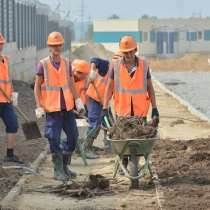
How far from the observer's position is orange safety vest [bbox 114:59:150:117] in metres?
9.88

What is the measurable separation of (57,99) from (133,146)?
1464 mm

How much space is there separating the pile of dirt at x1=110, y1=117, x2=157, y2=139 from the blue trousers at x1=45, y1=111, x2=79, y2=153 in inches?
31.4

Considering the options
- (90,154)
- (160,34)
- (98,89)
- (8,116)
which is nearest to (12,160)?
(8,116)

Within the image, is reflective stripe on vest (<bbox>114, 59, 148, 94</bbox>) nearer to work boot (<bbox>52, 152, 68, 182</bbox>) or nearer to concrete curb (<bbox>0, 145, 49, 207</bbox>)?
work boot (<bbox>52, 152, 68, 182</bbox>)

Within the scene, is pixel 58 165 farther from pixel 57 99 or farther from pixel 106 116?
pixel 106 116

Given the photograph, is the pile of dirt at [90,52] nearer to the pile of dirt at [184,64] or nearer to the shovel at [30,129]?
the pile of dirt at [184,64]

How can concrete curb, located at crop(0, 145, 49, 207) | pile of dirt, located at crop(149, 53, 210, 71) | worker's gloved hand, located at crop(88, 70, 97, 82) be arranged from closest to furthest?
concrete curb, located at crop(0, 145, 49, 207), worker's gloved hand, located at crop(88, 70, 97, 82), pile of dirt, located at crop(149, 53, 210, 71)

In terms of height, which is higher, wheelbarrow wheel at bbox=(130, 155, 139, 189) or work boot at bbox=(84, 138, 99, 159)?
wheelbarrow wheel at bbox=(130, 155, 139, 189)

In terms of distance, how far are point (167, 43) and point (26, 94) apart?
75.9m

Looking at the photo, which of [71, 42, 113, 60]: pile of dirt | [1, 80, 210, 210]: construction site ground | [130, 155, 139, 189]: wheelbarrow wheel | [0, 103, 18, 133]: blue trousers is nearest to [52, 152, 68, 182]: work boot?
[1, 80, 210, 210]: construction site ground

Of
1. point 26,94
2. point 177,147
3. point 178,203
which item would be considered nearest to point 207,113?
point 26,94

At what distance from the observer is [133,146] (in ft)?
30.1

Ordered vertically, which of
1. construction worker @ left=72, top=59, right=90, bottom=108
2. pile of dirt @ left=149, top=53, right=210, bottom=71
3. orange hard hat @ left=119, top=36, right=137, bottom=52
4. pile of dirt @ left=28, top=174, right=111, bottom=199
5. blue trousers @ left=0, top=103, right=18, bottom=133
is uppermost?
orange hard hat @ left=119, top=36, right=137, bottom=52

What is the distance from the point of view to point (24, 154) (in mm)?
12891
